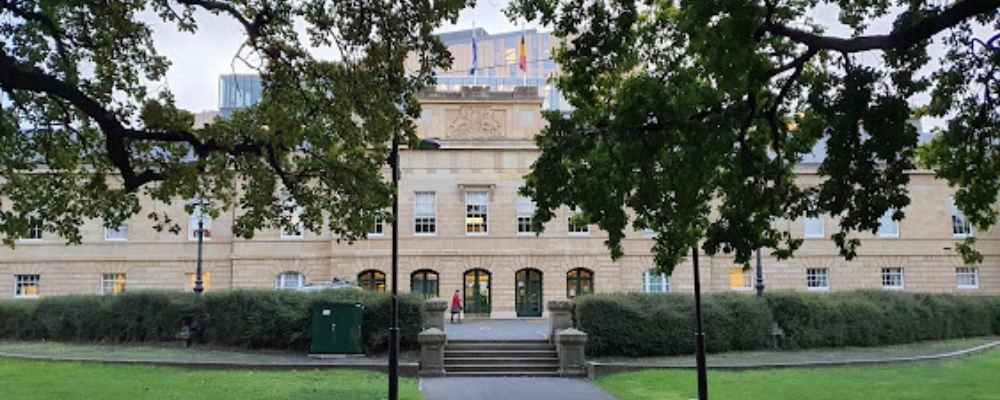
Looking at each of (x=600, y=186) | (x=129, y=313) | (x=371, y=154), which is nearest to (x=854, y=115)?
(x=600, y=186)

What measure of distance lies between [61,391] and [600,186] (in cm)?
1094

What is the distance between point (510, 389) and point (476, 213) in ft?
84.5

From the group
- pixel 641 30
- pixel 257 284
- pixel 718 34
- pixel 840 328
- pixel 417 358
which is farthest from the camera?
pixel 257 284

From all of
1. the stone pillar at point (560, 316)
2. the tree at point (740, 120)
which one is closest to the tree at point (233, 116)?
the tree at point (740, 120)

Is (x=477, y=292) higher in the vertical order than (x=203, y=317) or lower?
A: higher

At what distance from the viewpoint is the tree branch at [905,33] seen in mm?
9648

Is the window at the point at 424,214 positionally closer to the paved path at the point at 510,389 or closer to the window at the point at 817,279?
the window at the point at 817,279

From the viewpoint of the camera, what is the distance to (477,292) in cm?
4359

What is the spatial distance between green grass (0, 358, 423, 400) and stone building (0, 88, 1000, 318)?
2268cm

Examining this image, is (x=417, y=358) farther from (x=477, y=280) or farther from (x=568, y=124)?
(x=477, y=280)

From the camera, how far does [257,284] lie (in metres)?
43.6

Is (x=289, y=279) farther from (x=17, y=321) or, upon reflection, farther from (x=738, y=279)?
(x=738, y=279)

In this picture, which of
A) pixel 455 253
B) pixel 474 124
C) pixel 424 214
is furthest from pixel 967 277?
pixel 424 214

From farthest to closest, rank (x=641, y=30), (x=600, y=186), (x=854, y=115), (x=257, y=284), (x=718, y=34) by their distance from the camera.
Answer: (x=257, y=284), (x=641, y=30), (x=600, y=186), (x=854, y=115), (x=718, y=34)
